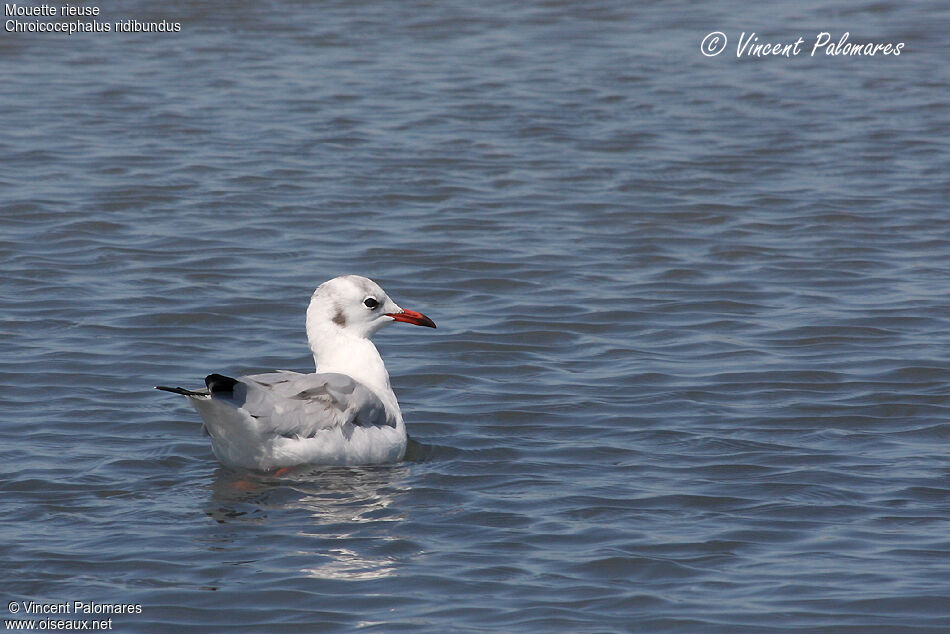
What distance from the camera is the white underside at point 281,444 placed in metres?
8.49

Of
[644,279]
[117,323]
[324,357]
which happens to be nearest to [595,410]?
[324,357]

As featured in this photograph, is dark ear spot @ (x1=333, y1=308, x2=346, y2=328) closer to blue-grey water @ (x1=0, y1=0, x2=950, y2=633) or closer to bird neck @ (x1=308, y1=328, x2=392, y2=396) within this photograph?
bird neck @ (x1=308, y1=328, x2=392, y2=396)

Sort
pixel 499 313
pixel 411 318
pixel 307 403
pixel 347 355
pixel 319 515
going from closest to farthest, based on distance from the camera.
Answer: pixel 319 515
pixel 307 403
pixel 347 355
pixel 411 318
pixel 499 313

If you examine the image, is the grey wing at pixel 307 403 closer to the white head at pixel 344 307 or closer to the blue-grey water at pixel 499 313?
the blue-grey water at pixel 499 313

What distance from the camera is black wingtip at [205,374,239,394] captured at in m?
8.09

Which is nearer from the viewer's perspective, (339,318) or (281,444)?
(281,444)

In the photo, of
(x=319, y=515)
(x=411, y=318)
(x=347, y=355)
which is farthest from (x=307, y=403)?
(x=411, y=318)

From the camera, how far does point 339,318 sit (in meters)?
9.84

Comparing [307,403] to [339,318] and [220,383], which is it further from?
[339,318]

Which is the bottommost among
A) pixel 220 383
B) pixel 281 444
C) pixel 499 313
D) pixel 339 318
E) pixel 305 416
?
pixel 281 444

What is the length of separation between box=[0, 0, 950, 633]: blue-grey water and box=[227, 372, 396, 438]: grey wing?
0.30 m

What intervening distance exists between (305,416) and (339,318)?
4.07 ft

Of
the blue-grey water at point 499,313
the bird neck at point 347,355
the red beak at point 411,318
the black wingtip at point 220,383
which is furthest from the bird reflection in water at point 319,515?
the red beak at point 411,318

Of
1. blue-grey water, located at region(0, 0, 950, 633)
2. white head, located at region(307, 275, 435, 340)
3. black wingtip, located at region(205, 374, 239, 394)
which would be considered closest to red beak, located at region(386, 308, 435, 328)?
white head, located at region(307, 275, 435, 340)
